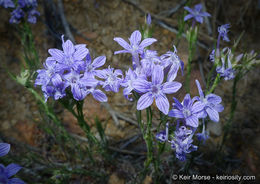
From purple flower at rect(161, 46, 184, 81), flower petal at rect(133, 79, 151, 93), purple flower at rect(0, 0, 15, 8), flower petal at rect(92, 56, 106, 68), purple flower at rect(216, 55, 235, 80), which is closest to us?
flower petal at rect(133, 79, 151, 93)

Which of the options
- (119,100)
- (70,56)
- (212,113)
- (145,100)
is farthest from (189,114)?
(119,100)

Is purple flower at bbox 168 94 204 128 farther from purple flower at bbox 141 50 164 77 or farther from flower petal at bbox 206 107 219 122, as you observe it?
purple flower at bbox 141 50 164 77

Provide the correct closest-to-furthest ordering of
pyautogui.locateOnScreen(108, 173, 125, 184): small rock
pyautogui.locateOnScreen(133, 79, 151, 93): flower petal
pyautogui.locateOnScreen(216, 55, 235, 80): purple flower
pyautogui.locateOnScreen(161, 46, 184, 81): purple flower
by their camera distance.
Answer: pyautogui.locateOnScreen(133, 79, 151, 93): flower petal → pyautogui.locateOnScreen(161, 46, 184, 81): purple flower → pyautogui.locateOnScreen(216, 55, 235, 80): purple flower → pyautogui.locateOnScreen(108, 173, 125, 184): small rock


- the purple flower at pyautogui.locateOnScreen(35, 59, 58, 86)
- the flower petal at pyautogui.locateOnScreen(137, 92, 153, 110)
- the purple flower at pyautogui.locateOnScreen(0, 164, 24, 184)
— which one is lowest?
the purple flower at pyautogui.locateOnScreen(0, 164, 24, 184)

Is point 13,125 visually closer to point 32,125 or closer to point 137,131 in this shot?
point 32,125

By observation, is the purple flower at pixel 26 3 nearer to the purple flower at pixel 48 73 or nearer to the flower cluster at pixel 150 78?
the purple flower at pixel 48 73

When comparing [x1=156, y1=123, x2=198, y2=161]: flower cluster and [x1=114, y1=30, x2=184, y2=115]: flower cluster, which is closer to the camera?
[x1=114, y1=30, x2=184, y2=115]: flower cluster

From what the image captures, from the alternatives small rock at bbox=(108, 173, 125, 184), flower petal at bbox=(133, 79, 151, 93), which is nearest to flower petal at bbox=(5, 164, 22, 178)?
flower petal at bbox=(133, 79, 151, 93)
